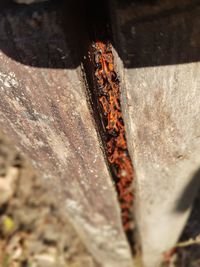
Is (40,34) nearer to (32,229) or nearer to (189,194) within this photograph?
(189,194)

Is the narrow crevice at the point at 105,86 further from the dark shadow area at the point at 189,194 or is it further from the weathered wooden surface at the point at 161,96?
the dark shadow area at the point at 189,194

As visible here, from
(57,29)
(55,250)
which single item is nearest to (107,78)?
(57,29)

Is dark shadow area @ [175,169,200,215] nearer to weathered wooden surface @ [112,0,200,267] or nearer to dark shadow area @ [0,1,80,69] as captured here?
weathered wooden surface @ [112,0,200,267]

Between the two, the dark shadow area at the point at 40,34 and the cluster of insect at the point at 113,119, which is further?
the cluster of insect at the point at 113,119

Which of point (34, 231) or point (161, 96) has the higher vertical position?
point (161, 96)

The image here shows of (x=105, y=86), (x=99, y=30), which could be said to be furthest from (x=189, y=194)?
(x=99, y=30)

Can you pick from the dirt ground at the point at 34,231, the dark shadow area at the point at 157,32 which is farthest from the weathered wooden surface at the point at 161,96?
the dirt ground at the point at 34,231

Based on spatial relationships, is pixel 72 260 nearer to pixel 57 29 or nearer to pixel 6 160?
pixel 6 160
